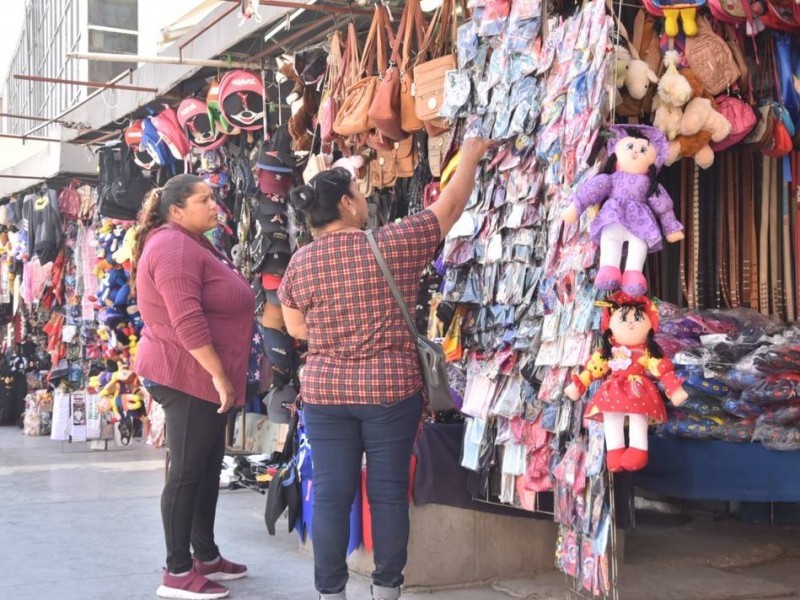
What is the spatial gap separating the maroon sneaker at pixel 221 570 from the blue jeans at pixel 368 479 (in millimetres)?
1104

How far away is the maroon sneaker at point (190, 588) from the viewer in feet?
13.8

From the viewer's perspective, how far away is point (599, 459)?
3590 mm

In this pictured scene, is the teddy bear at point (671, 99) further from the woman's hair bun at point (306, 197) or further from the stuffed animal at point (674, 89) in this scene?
the woman's hair bun at point (306, 197)

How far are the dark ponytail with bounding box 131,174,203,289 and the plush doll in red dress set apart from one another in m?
1.86

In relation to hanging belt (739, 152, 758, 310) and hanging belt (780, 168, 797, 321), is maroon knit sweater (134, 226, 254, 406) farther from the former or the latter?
hanging belt (780, 168, 797, 321)

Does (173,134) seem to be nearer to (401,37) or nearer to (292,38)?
(292,38)

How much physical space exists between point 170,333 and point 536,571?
6.28ft

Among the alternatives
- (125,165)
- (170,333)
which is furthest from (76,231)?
(170,333)

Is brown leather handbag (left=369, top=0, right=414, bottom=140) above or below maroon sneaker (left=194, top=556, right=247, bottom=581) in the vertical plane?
above

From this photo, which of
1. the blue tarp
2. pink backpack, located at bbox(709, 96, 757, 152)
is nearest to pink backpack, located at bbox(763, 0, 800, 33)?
pink backpack, located at bbox(709, 96, 757, 152)

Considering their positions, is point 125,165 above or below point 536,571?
above

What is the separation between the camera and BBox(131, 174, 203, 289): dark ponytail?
4355 mm

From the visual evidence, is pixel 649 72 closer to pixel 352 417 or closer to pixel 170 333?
pixel 352 417

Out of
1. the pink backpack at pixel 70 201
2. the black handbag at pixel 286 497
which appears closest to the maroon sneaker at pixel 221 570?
the black handbag at pixel 286 497
